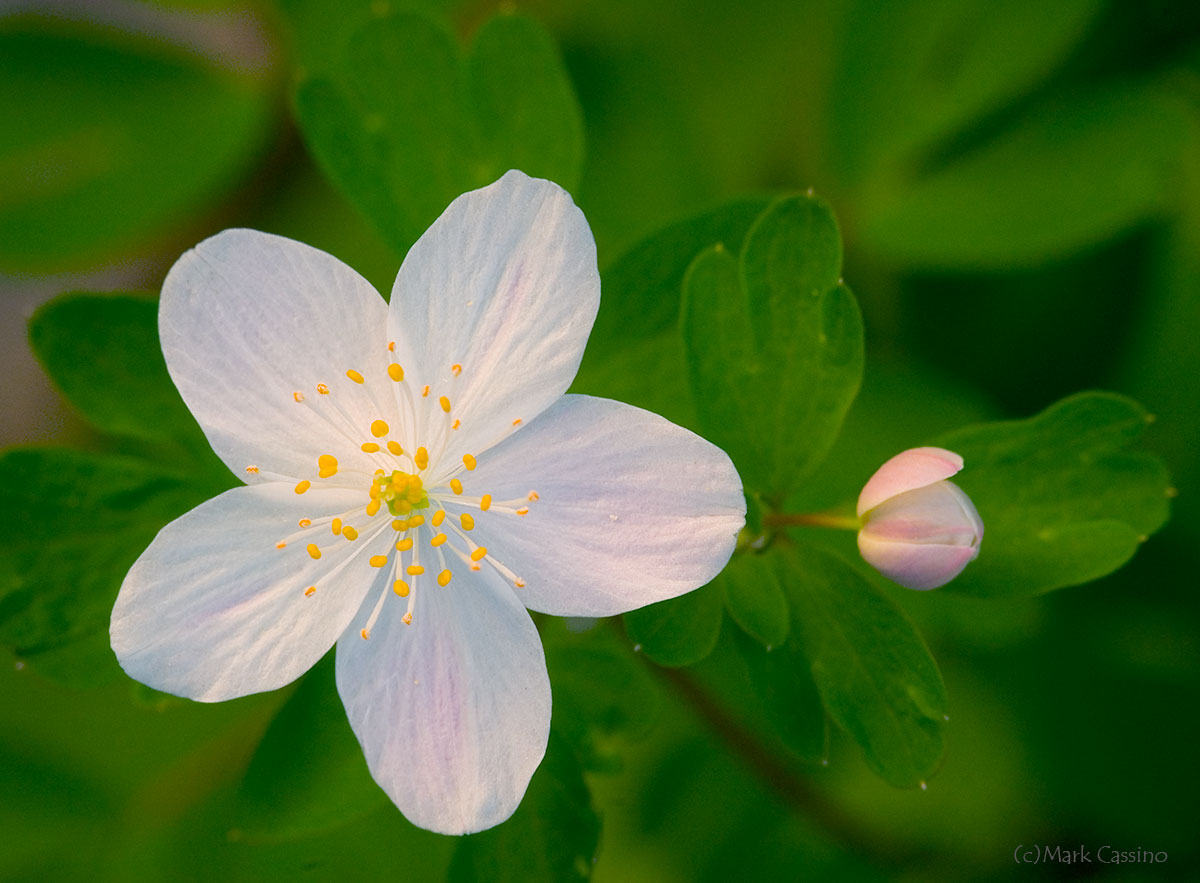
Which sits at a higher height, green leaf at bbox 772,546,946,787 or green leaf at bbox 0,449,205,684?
green leaf at bbox 0,449,205,684

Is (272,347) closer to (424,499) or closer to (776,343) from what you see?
(424,499)

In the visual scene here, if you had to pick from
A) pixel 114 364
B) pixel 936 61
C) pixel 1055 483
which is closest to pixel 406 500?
pixel 114 364

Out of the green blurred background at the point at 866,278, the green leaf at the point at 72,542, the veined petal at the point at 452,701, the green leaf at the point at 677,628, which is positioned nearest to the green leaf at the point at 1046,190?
the green blurred background at the point at 866,278

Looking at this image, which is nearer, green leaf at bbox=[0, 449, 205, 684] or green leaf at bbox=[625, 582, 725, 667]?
green leaf at bbox=[625, 582, 725, 667]

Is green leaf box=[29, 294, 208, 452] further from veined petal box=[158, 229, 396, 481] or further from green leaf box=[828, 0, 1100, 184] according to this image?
green leaf box=[828, 0, 1100, 184]

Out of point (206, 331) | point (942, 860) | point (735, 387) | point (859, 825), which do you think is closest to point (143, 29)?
point (206, 331)

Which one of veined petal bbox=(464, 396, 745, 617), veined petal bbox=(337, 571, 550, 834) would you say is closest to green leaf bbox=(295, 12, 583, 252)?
veined petal bbox=(464, 396, 745, 617)
